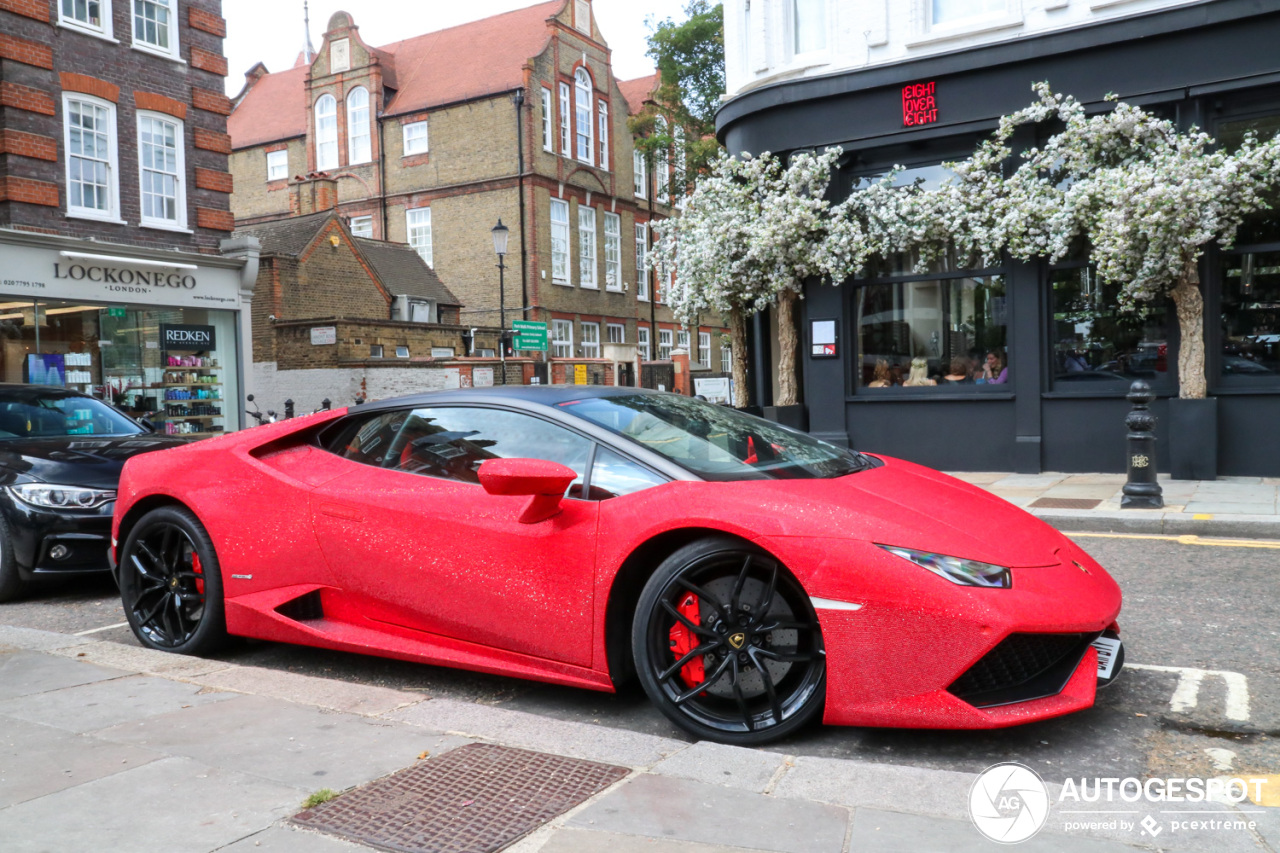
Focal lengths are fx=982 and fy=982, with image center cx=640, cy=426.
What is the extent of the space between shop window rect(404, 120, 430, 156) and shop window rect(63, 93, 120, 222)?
23.4 meters

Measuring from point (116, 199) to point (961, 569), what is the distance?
60.6ft

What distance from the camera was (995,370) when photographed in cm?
1220

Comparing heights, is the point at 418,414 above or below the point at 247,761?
above

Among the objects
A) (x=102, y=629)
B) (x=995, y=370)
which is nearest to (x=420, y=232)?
(x=995, y=370)

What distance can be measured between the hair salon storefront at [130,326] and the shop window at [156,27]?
3935mm

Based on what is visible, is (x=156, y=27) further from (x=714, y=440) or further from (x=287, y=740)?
(x=287, y=740)

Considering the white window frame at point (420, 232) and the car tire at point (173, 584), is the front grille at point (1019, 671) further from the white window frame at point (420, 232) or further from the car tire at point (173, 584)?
the white window frame at point (420, 232)

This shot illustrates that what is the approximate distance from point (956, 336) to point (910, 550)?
9.97 m

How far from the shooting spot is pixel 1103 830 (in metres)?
2.48

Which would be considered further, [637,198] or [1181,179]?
[637,198]

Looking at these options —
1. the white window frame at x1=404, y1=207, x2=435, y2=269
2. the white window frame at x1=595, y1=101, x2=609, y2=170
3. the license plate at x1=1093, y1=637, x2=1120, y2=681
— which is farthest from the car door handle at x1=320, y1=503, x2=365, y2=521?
the white window frame at x1=595, y1=101, x2=609, y2=170

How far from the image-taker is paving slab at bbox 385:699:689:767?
310 cm

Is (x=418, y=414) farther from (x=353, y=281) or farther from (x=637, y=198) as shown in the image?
(x=637, y=198)

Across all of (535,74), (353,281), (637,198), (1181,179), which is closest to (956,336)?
(1181,179)
